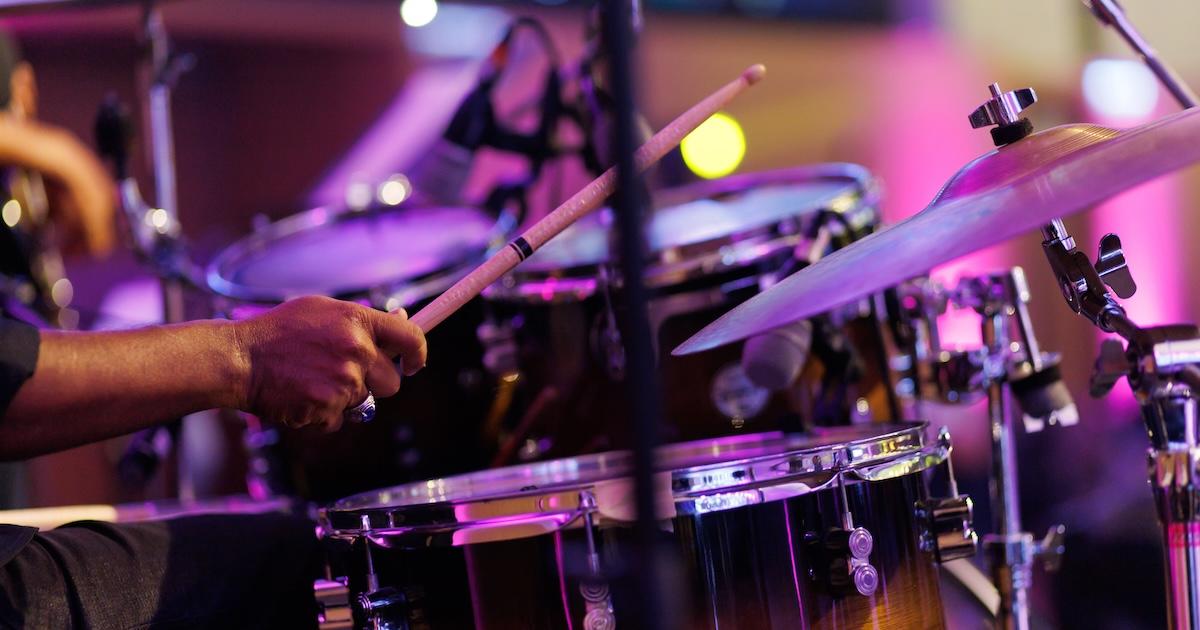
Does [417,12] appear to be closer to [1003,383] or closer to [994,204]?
[1003,383]

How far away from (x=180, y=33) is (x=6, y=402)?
314 cm

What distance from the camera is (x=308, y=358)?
41.6 inches

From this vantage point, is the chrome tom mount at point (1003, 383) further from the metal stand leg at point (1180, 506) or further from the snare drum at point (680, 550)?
the snare drum at point (680, 550)

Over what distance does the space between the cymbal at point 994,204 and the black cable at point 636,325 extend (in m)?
0.34

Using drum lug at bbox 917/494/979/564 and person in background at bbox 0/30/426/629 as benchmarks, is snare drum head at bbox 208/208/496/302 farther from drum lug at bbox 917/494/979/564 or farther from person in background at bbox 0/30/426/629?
drum lug at bbox 917/494/979/564

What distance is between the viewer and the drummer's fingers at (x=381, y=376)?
1.08 m

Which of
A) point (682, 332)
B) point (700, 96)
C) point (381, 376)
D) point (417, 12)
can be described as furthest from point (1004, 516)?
point (700, 96)

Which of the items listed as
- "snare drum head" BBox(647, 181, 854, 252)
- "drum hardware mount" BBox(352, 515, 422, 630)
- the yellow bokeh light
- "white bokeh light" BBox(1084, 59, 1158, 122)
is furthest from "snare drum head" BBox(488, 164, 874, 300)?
"white bokeh light" BBox(1084, 59, 1158, 122)

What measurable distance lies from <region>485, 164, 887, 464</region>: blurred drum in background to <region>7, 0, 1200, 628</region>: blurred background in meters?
1.32

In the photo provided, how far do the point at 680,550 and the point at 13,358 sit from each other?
601mm

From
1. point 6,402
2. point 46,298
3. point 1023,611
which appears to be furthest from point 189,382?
point 46,298

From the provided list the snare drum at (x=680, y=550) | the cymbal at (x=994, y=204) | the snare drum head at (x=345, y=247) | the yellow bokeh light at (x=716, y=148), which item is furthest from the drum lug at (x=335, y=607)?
the yellow bokeh light at (x=716, y=148)

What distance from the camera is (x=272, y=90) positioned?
3971 mm

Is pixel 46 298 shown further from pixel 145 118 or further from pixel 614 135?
pixel 614 135
